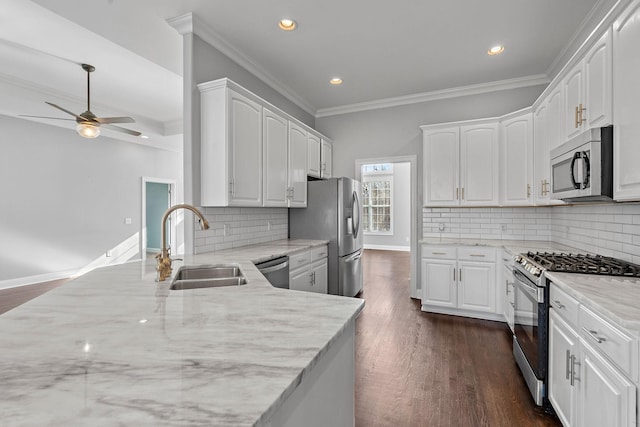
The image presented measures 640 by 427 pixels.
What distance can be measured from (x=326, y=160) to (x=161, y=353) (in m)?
4.14

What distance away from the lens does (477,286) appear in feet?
11.6

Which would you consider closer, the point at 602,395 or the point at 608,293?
the point at 602,395

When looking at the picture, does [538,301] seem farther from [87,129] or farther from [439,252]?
[87,129]

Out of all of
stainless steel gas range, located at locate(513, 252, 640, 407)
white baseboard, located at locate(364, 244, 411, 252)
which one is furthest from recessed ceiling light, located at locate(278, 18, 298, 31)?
white baseboard, located at locate(364, 244, 411, 252)

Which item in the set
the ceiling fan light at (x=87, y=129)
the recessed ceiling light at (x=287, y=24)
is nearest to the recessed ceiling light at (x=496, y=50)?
the recessed ceiling light at (x=287, y=24)

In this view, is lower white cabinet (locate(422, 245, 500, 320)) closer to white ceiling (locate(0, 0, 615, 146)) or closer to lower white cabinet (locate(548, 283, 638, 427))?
lower white cabinet (locate(548, 283, 638, 427))

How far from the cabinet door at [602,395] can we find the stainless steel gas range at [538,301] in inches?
17.8

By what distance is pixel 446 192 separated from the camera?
3.96 metres

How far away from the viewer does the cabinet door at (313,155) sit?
420cm

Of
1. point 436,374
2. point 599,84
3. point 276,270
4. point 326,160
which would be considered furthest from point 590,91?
point 326,160

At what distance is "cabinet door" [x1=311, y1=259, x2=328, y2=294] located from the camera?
11.7 ft

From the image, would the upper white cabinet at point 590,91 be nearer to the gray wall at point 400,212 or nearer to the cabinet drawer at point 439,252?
the cabinet drawer at point 439,252

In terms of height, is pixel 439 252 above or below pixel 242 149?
below

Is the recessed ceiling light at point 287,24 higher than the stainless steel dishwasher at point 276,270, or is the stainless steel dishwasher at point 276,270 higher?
the recessed ceiling light at point 287,24
